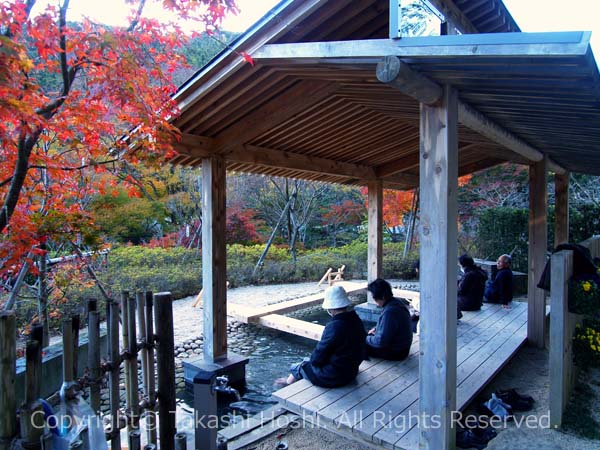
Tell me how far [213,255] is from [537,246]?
161 inches

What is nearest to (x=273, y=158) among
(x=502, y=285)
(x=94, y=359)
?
(x=94, y=359)

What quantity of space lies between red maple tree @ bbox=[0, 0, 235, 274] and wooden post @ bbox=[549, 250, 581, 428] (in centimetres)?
341

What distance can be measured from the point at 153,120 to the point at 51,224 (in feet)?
4.72

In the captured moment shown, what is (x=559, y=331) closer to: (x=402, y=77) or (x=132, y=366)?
(x=402, y=77)

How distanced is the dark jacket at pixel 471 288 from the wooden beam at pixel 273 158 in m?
2.57

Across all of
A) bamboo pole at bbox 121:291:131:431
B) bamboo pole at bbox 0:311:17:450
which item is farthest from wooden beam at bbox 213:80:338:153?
bamboo pole at bbox 0:311:17:450

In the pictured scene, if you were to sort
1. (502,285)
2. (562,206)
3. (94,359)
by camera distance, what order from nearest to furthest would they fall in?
(94,359)
(562,206)
(502,285)

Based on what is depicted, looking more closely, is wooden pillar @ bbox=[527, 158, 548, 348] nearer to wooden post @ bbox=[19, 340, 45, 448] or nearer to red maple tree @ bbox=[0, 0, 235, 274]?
red maple tree @ bbox=[0, 0, 235, 274]

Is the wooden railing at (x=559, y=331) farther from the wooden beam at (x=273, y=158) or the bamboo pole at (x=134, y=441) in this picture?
the wooden beam at (x=273, y=158)

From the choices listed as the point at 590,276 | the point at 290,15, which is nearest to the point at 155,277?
the point at 290,15

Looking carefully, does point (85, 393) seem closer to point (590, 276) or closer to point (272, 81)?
point (272, 81)

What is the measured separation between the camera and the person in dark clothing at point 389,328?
411cm

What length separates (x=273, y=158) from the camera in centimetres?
550

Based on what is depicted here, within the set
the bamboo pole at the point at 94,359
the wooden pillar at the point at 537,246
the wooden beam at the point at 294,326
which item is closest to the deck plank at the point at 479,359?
the wooden pillar at the point at 537,246
